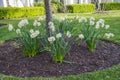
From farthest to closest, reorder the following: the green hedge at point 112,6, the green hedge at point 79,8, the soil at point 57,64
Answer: the green hedge at point 112,6 → the green hedge at point 79,8 → the soil at point 57,64

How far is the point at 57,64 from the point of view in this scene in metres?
5.51

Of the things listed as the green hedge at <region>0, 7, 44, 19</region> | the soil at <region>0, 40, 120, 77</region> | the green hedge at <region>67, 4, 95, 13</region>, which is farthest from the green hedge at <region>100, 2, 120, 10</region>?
the soil at <region>0, 40, 120, 77</region>

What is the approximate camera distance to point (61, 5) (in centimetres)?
2306

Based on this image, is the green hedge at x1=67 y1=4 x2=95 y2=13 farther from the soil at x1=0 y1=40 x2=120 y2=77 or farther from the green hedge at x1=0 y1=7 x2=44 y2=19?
the soil at x1=0 y1=40 x2=120 y2=77

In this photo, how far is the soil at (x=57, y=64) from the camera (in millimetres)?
5285

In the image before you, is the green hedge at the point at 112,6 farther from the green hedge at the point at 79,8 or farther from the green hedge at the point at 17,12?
the green hedge at the point at 17,12

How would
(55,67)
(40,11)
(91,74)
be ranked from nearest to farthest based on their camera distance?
(91,74) → (55,67) → (40,11)

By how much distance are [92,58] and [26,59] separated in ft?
4.74

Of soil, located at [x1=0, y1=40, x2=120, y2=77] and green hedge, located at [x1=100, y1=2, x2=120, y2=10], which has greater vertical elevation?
green hedge, located at [x1=100, y1=2, x2=120, y2=10]

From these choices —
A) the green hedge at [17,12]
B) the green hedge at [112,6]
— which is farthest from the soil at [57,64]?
the green hedge at [112,6]

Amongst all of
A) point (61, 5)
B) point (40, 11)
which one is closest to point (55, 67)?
point (40, 11)

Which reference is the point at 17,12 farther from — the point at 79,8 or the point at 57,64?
the point at 57,64

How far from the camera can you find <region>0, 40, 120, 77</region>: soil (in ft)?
17.3

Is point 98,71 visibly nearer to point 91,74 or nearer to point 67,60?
point 91,74
